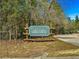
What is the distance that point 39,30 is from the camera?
739 inches

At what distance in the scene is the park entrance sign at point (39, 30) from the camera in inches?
737

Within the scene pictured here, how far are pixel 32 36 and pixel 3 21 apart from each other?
9.21 ft

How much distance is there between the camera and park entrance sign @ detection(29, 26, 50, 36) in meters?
18.7

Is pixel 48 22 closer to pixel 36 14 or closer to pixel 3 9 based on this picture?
pixel 36 14

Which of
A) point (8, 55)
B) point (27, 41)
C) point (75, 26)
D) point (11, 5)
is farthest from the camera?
point (75, 26)

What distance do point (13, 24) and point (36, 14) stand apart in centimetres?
211

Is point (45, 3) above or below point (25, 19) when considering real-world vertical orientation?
above

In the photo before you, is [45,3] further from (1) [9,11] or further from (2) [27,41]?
(2) [27,41]

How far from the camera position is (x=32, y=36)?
19328 millimetres

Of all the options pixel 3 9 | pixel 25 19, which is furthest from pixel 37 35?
pixel 3 9

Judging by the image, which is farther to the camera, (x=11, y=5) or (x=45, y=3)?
(x=45, y=3)

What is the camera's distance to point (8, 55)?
12.4 m

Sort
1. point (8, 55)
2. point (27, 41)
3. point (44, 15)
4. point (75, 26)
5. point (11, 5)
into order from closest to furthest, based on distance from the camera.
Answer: point (8, 55)
point (27, 41)
point (11, 5)
point (44, 15)
point (75, 26)

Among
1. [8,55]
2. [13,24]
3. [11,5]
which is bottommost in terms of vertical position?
[8,55]
